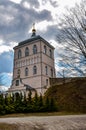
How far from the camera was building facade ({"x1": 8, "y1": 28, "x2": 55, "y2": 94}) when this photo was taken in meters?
56.7

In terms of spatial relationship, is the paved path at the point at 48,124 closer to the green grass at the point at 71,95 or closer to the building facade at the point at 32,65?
the green grass at the point at 71,95

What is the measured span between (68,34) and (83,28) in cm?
141

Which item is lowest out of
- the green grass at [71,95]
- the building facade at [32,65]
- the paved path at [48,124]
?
the paved path at [48,124]

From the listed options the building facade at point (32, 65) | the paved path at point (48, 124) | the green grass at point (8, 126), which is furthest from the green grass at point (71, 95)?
the building facade at point (32, 65)

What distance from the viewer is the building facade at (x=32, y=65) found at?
56656 millimetres

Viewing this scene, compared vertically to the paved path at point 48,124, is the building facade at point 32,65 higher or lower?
higher

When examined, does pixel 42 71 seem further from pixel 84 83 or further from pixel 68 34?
pixel 68 34

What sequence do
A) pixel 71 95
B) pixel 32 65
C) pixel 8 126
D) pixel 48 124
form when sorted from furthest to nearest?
1. pixel 32 65
2. pixel 71 95
3. pixel 48 124
4. pixel 8 126

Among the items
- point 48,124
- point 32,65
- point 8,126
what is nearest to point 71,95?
point 48,124

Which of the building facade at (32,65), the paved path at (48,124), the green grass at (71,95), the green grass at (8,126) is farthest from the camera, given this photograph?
the building facade at (32,65)

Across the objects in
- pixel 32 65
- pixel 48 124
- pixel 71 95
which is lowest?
pixel 48 124

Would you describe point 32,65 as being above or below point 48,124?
above

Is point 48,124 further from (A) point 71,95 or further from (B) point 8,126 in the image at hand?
(A) point 71,95

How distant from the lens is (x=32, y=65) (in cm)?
5947
